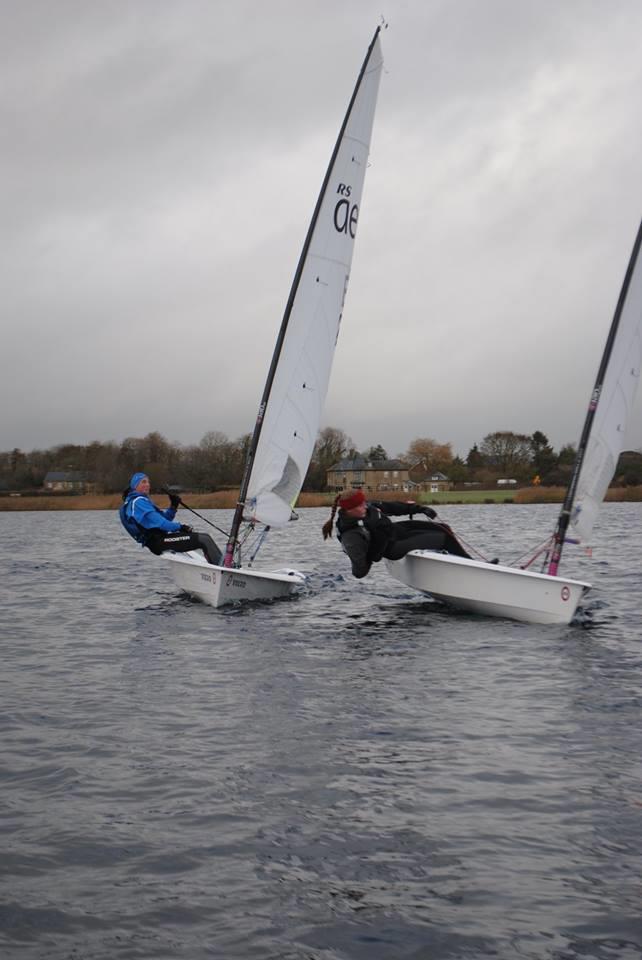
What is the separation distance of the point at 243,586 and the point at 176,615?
2.88 ft

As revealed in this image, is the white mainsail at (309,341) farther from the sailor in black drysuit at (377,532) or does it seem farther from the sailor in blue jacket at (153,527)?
the sailor in black drysuit at (377,532)

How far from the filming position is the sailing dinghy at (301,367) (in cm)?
1264

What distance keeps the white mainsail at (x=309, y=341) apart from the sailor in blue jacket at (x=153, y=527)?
0.81 metres

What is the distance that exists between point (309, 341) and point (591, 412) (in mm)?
3840

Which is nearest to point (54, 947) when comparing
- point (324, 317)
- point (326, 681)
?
point (326, 681)

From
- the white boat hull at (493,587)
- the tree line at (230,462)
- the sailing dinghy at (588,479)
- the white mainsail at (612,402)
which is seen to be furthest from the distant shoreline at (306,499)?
the white mainsail at (612,402)

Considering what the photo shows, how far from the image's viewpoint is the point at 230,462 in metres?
76.5

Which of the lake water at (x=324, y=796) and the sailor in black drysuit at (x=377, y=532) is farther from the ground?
the sailor in black drysuit at (x=377, y=532)

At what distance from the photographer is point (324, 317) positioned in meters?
12.9

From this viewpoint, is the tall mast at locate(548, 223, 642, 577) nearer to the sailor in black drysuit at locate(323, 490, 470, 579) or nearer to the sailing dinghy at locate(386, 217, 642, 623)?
the sailing dinghy at locate(386, 217, 642, 623)

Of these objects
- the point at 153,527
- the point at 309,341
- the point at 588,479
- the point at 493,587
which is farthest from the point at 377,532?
the point at 309,341

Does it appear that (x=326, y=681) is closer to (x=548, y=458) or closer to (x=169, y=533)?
(x=169, y=533)

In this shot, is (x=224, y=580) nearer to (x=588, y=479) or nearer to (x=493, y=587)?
(x=493, y=587)

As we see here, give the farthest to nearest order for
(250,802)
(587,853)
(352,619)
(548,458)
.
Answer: (548,458), (352,619), (250,802), (587,853)
